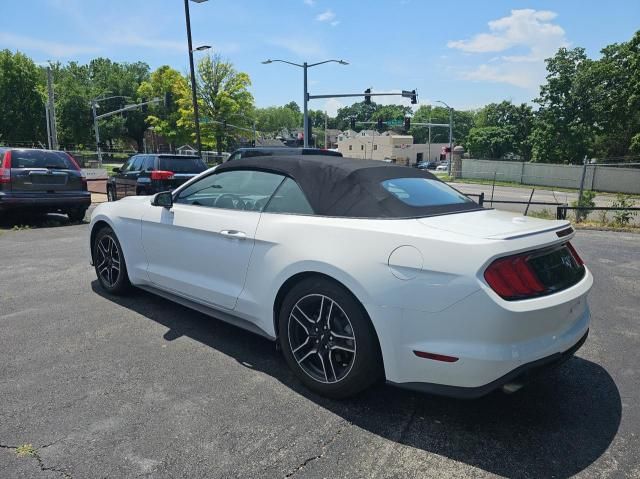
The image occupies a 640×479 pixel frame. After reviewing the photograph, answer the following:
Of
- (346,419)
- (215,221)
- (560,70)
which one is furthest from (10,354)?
(560,70)

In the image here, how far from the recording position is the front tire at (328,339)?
8.93 feet

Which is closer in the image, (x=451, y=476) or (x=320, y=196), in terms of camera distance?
(x=451, y=476)

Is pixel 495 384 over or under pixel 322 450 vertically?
over

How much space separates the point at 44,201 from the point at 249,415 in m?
8.71

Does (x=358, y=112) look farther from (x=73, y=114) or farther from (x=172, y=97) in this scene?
(x=172, y=97)

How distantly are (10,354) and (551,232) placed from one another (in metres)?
3.99

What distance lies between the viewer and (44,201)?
9.51 m

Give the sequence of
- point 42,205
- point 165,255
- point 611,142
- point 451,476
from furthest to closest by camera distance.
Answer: point 611,142 → point 42,205 → point 165,255 → point 451,476

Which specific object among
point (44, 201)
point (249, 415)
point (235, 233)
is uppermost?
point (235, 233)

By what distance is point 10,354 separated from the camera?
11.7ft

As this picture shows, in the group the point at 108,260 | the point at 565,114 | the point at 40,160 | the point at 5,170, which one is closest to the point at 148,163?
the point at 40,160

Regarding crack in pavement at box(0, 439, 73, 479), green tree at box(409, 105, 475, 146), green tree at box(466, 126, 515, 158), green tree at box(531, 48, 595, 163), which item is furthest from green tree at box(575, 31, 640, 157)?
green tree at box(409, 105, 475, 146)

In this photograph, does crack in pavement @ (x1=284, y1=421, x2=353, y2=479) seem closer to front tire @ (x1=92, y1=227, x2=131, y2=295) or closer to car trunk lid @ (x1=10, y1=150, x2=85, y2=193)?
front tire @ (x1=92, y1=227, x2=131, y2=295)

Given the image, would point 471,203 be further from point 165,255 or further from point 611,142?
point 611,142
